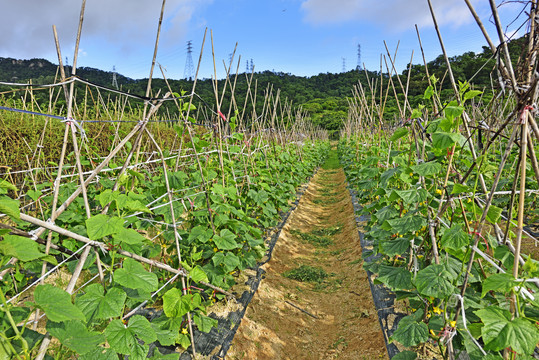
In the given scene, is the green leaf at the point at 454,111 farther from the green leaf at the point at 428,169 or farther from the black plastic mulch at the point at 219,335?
the black plastic mulch at the point at 219,335

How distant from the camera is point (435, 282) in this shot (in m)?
1.68

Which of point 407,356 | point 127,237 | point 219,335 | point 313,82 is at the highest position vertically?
point 313,82

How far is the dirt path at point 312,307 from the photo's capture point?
307 centimetres

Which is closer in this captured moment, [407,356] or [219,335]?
[407,356]

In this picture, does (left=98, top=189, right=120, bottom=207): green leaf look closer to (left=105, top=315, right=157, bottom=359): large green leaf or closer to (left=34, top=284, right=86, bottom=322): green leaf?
(left=34, top=284, right=86, bottom=322): green leaf

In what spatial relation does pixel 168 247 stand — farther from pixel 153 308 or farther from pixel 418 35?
pixel 418 35

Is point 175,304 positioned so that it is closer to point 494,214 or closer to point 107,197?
point 107,197

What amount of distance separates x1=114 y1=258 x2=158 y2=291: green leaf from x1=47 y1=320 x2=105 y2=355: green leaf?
240 mm

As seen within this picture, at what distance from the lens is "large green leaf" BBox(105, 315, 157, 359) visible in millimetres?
1477

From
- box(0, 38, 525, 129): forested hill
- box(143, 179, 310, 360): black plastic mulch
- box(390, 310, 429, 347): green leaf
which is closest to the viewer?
box(390, 310, 429, 347): green leaf

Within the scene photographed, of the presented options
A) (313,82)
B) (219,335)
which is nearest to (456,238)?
(219,335)

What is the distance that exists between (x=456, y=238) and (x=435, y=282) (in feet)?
0.90

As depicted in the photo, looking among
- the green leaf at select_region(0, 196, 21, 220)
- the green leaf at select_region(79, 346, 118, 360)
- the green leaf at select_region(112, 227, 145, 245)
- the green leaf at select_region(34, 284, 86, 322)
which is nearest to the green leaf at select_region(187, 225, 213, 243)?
the green leaf at select_region(112, 227, 145, 245)

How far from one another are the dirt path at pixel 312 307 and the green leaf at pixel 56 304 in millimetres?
1983
